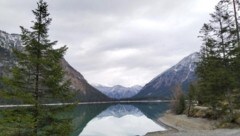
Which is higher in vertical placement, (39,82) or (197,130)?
(39,82)

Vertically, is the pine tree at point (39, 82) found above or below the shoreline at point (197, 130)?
above

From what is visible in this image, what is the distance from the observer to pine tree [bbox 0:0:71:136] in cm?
2302

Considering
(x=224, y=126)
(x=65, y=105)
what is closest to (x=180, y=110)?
(x=224, y=126)

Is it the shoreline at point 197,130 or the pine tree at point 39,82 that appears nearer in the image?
the pine tree at point 39,82

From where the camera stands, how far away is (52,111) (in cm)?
2405

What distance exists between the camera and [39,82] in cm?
2392

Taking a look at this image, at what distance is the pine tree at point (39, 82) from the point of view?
23016 mm

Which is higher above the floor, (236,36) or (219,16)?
(219,16)

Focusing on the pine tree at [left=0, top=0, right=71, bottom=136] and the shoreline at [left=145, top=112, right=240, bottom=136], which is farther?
the shoreline at [left=145, top=112, right=240, bottom=136]

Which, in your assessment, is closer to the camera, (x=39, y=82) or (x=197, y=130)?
(x=39, y=82)

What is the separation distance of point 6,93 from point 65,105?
4446 millimetres

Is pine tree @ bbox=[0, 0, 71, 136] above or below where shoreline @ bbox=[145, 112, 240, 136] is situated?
above

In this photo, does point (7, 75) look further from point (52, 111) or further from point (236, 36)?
point (236, 36)

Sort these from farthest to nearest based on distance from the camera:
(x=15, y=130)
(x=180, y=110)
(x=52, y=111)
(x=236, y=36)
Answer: (x=180, y=110)
(x=236, y=36)
(x=52, y=111)
(x=15, y=130)
